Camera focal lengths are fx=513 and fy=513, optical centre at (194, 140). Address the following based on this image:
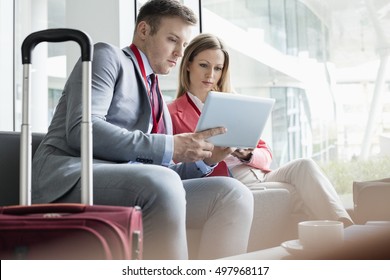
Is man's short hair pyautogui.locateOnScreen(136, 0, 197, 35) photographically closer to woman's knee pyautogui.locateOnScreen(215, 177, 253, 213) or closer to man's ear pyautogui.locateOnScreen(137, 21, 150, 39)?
man's ear pyautogui.locateOnScreen(137, 21, 150, 39)

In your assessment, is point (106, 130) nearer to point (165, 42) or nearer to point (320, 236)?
point (165, 42)

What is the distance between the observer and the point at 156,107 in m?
1.57

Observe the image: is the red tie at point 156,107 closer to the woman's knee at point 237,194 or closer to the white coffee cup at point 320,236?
the woman's knee at point 237,194

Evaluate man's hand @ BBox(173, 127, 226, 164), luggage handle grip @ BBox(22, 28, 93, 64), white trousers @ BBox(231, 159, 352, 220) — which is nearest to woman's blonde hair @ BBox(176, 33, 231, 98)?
white trousers @ BBox(231, 159, 352, 220)

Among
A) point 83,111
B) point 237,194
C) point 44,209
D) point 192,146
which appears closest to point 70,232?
point 44,209

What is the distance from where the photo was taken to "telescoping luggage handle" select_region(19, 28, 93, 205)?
3.46 feet

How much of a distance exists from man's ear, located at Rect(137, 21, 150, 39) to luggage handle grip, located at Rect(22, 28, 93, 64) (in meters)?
0.50

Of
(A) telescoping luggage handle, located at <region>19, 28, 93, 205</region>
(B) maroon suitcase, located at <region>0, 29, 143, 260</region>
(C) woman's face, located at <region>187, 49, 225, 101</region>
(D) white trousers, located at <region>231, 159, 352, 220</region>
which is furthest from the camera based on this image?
(C) woman's face, located at <region>187, 49, 225, 101</region>

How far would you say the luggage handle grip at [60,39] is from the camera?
3.58 ft

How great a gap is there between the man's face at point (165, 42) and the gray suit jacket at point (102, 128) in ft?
0.42

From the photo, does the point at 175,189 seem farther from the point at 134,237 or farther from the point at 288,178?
the point at 288,178

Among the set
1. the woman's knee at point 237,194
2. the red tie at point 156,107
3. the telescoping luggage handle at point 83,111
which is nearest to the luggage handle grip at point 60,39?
the telescoping luggage handle at point 83,111

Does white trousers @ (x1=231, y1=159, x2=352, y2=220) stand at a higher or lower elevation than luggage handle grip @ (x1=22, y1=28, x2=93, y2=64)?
lower
